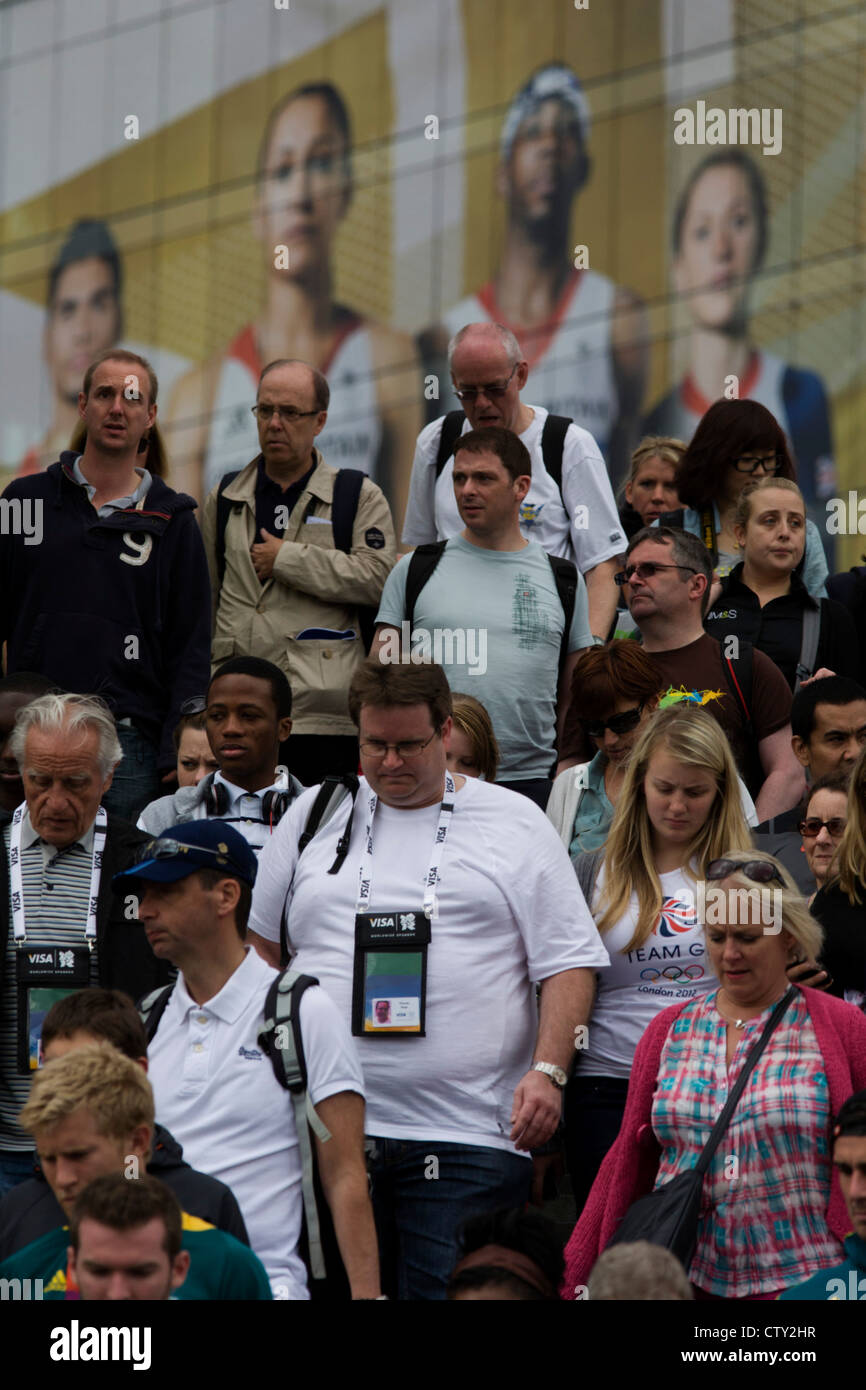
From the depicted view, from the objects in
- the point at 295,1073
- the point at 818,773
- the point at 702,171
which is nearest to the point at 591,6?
the point at 702,171

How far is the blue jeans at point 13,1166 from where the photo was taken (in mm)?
6195

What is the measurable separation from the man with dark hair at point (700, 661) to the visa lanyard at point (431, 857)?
58.1 inches

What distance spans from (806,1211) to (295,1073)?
4.16ft

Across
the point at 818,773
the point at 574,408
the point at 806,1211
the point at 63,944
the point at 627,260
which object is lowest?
the point at 806,1211

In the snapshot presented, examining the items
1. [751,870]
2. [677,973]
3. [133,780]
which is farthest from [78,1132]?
[133,780]

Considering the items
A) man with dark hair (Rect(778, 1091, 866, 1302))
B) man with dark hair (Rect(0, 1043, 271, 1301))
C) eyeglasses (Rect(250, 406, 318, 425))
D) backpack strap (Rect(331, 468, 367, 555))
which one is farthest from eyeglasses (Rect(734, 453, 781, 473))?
man with dark hair (Rect(0, 1043, 271, 1301))

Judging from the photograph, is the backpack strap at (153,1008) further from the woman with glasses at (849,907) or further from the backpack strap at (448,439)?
the backpack strap at (448,439)

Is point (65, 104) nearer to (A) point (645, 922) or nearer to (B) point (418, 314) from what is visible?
(B) point (418, 314)

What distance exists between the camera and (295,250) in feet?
49.6

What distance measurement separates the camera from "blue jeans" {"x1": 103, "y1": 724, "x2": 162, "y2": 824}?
786cm

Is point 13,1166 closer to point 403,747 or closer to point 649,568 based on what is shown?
point 403,747

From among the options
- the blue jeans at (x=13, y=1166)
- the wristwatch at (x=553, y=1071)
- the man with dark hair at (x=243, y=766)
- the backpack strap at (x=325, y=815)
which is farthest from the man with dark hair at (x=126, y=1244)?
the man with dark hair at (x=243, y=766)

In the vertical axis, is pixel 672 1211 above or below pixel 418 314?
below

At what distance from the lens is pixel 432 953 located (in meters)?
6.09
